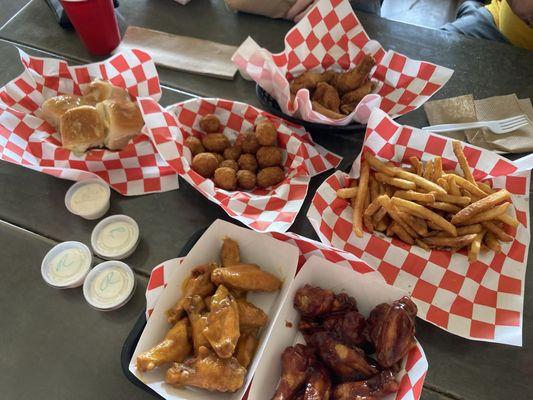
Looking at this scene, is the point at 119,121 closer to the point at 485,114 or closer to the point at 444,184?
the point at 444,184

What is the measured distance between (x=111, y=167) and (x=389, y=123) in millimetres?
1225

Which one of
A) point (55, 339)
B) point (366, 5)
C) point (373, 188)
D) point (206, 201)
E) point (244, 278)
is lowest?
point (55, 339)

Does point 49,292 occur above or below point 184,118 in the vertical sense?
below

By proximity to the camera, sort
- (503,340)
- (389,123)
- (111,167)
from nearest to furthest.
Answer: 1. (503,340)
2. (389,123)
3. (111,167)

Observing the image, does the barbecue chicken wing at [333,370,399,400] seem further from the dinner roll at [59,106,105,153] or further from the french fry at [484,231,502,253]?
the dinner roll at [59,106,105,153]

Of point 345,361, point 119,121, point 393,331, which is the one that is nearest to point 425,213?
point 393,331

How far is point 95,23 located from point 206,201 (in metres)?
1.18

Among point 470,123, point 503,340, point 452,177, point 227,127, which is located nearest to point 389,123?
point 452,177

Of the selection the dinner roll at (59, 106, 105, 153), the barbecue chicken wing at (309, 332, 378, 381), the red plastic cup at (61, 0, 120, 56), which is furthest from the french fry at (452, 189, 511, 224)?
the red plastic cup at (61, 0, 120, 56)

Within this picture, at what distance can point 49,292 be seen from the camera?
1604 mm

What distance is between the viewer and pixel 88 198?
178 cm

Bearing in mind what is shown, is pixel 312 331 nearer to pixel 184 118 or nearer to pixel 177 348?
pixel 177 348

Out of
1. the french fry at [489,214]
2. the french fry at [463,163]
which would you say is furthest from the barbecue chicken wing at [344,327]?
the french fry at [463,163]

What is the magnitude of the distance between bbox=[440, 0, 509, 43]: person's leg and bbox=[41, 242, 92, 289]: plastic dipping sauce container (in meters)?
2.30
